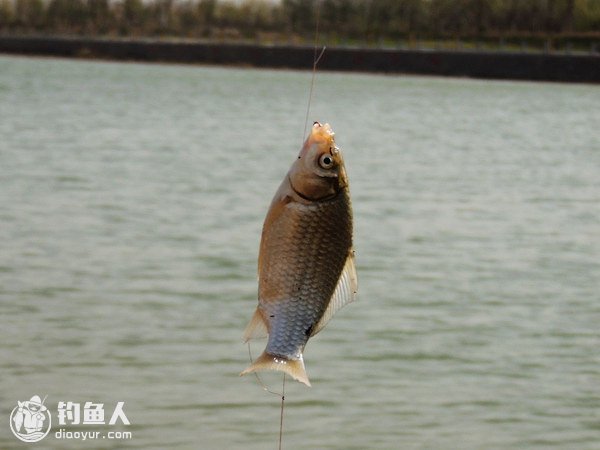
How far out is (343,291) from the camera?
3.83 metres

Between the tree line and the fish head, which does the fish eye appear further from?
the tree line

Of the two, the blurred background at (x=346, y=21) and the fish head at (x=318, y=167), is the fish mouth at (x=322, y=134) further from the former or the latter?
the blurred background at (x=346, y=21)

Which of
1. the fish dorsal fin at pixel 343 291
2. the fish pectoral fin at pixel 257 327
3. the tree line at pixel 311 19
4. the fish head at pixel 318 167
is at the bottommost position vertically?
the tree line at pixel 311 19

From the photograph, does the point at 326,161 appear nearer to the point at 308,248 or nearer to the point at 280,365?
the point at 308,248

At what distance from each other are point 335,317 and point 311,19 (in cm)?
11385

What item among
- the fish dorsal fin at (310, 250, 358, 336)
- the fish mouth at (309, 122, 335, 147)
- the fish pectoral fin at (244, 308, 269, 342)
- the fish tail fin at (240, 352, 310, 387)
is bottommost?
the fish tail fin at (240, 352, 310, 387)

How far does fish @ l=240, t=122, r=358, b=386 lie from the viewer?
148 inches

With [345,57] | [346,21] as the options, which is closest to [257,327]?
[345,57]

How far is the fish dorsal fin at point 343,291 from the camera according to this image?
3.79 m

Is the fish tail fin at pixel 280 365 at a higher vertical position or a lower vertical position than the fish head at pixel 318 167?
lower

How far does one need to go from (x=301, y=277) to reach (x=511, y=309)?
10476 mm

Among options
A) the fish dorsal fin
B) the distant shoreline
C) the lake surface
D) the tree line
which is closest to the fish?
the fish dorsal fin

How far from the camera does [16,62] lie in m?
102

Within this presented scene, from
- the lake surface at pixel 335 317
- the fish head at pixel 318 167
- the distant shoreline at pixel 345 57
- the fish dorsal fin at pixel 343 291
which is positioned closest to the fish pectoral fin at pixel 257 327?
the fish dorsal fin at pixel 343 291
